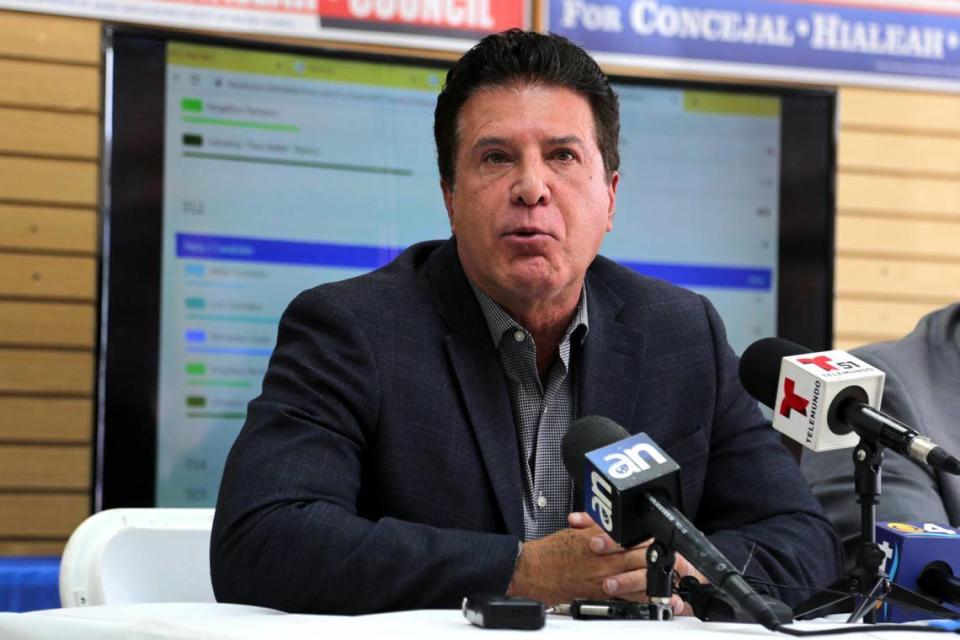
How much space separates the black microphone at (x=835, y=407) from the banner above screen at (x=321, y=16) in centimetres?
248

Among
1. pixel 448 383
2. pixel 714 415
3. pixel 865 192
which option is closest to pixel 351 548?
pixel 448 383

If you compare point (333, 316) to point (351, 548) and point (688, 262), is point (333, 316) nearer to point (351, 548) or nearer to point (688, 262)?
point (351, 548)

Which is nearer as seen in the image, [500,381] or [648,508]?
[648,508]

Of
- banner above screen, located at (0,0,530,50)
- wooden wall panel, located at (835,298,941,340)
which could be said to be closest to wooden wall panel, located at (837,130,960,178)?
wooden wall panel, located at (835,298,941,340)

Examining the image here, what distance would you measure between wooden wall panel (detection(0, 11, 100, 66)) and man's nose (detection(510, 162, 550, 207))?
7.35 ft

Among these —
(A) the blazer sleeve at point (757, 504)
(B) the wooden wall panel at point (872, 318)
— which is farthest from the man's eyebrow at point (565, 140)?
(B) the wooden wall panel at point (872, 318)

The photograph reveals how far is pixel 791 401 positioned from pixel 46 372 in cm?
274

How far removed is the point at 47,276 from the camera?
3697 millimetres

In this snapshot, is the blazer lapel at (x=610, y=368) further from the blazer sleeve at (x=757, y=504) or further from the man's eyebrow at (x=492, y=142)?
the man's eyebrow at (x=492, y=142)

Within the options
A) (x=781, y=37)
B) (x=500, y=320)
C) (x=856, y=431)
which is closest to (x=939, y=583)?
(x=856, y=431)

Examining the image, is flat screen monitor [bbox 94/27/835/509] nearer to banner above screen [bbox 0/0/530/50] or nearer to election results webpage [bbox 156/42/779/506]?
election results webpage [bbox 156/42/779/506]

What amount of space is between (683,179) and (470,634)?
101 inches

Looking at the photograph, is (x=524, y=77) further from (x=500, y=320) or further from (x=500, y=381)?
(x=500, y=381)

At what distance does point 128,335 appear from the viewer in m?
3.01
